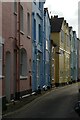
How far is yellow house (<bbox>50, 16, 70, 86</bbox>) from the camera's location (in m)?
49.7

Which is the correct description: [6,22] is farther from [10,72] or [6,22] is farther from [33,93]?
[33,93]

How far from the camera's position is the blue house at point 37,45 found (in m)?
30.4

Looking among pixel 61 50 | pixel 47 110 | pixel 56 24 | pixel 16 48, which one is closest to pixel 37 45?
pixel 16 48

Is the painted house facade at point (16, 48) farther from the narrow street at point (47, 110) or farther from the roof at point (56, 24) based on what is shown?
the roof at point (56, 24)

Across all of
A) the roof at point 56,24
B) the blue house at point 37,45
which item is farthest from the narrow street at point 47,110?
the roof at point 56,24

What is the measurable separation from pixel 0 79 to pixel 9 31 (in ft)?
10.7

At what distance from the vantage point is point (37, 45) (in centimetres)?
3234

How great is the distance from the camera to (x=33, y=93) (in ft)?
97.1

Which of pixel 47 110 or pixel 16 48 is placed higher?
pixel 16 48

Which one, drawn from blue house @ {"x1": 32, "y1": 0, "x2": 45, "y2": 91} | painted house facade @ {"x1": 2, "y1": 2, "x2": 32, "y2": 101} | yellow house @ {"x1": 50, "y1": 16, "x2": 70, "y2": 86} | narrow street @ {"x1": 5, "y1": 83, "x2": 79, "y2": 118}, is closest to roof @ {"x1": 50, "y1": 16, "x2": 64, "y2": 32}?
yellow house @ {"x1": 50, "y1": 16, "x2": 70, "y2": 86}

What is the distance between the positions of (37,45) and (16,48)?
9.63 metres

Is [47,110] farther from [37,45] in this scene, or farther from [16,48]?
[37,45]

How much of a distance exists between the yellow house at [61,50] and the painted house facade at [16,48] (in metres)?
21.2

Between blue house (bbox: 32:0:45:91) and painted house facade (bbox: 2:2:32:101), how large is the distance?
1.88m
